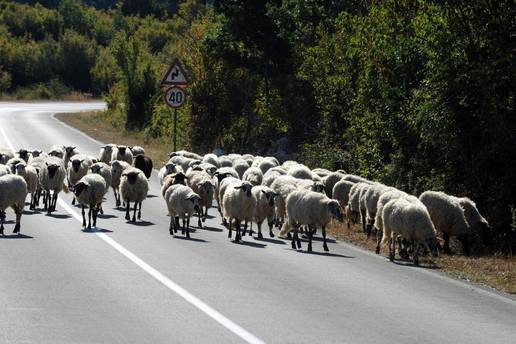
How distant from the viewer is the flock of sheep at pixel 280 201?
18875mm

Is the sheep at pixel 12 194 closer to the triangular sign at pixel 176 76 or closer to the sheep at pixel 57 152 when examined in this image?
the sheep at pixel 57 152

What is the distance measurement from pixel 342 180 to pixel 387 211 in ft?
19.6

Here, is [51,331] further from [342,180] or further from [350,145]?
[350,145]

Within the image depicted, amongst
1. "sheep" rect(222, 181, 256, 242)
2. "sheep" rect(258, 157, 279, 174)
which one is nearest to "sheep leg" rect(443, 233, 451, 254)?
"sheep" rect(222, 181, 256, 242)

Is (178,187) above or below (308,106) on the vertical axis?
below

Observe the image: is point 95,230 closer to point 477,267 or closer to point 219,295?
point 477,267

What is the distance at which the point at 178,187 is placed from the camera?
70.8 feet

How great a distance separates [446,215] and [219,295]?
8.41 m

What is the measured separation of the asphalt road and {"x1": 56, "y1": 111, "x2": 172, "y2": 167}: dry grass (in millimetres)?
20291

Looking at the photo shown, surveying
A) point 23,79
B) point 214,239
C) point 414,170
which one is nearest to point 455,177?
point 414,170

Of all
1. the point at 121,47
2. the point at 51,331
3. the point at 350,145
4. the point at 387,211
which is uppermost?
the point at 121,47

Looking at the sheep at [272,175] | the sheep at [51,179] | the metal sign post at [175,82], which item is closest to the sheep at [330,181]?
the sheep at [272,175]

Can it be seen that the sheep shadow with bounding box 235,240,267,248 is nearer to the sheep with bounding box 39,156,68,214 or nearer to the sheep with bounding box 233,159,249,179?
the sheep with bounding box 39,156,68,214

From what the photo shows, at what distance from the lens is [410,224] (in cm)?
1808
